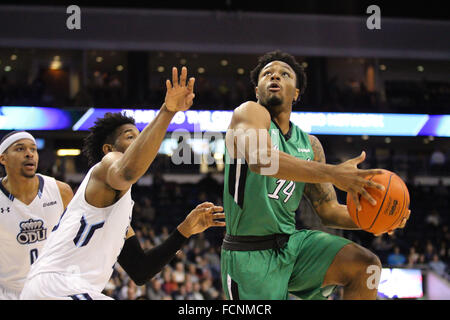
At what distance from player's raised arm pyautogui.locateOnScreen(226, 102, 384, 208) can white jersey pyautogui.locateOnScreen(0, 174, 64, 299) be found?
5.46 feet

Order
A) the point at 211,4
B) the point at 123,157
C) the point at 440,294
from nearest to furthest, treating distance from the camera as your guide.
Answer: the point at 123,157 → the point at 440,294 → the point at 211,4

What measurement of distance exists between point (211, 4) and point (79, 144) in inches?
257

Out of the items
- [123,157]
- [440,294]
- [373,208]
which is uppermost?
[123,157]

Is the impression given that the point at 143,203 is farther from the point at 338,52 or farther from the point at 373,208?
the point at 373,208

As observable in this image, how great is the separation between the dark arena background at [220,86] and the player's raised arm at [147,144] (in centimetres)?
898

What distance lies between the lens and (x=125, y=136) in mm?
3492

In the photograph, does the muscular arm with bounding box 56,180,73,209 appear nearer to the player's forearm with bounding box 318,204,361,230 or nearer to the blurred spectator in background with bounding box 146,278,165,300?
the player's forearm with bounding box 318,204,361,230

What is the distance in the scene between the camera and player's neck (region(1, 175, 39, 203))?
169 inches

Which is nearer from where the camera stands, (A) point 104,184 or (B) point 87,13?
(A) point 104,184

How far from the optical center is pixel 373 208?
3193mm

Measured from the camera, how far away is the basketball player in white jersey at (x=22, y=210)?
13.7 feet

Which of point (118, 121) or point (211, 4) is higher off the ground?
point (211, 4)

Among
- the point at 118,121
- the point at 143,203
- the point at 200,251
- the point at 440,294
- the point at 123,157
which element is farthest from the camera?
the point at 143,203

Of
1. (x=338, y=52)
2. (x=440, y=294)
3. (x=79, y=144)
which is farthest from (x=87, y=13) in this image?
(x=440, y=294)
